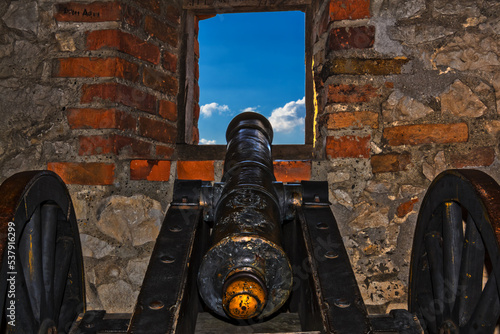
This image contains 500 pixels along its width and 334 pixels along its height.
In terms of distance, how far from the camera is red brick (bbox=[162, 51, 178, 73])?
250 cm

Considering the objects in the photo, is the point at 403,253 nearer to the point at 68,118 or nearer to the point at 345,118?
the point at 345,118

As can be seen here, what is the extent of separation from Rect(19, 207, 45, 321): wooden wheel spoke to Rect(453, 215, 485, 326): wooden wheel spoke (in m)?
1.27

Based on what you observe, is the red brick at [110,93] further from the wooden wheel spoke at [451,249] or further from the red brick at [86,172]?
the wooden wheel spoke at [451,249]

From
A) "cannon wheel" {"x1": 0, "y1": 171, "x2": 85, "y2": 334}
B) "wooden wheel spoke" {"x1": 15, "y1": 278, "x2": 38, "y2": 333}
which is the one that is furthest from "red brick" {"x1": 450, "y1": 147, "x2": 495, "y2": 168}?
"wooden wheel spoke" {"x1": 15, "y1": 278, "x2": 38, "y2": 333}

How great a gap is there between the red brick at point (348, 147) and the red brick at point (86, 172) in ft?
3.48

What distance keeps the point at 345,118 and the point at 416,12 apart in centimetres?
61

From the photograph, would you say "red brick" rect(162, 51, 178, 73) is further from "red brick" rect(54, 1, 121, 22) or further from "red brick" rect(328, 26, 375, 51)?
"red brick" rect(328, 26, 375, 51)

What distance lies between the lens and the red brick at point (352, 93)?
2.21 meters

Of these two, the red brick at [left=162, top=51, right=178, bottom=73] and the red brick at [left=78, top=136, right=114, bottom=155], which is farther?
the red brick at [left=162, top=51, right=178, bottom=73]

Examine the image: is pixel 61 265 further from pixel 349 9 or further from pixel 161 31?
pixel 349 9

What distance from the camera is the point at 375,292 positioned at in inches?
85.4

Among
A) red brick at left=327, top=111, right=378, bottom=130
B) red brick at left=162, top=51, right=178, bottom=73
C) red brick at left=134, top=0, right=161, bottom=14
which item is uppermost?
red brick at left=134, top=0, right=161, bottom=14

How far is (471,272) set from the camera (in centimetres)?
136

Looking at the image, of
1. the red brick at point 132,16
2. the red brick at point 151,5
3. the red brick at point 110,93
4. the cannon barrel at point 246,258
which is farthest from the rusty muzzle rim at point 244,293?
the red brick at point 151,5
